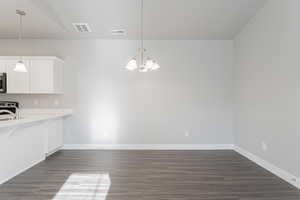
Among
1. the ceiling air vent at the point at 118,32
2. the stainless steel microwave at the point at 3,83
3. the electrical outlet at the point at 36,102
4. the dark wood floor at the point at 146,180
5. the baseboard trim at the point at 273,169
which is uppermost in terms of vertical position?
the ceiling air vent at the point at 118,32

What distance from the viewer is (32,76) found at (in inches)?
202

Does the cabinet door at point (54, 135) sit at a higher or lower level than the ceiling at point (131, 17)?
lower

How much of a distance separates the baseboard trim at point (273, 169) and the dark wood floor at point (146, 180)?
0.10 m

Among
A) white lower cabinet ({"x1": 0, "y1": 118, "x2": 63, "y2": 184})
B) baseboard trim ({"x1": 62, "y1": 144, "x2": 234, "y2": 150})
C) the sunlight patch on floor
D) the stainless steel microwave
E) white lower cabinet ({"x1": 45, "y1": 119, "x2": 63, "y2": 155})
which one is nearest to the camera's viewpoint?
the sunlight patch on floor

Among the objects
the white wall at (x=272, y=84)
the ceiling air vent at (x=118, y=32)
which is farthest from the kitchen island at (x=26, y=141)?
the white wall at (x=272, y=84)

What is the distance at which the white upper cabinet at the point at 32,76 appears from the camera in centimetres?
511

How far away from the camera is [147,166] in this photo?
4.11 m

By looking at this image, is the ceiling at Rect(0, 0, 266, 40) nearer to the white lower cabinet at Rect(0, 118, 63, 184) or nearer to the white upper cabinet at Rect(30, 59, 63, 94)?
the white upper cabinet at Rect(30, 59, 63, 94)

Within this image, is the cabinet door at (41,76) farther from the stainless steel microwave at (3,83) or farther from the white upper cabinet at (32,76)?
the stainless steel microwave at (3,83)

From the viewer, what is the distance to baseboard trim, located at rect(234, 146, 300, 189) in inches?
126

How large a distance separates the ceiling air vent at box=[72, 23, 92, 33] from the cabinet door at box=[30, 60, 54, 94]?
3.06 ft

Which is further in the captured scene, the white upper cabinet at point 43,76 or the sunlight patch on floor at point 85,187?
the white upper cabinet at point 43,76

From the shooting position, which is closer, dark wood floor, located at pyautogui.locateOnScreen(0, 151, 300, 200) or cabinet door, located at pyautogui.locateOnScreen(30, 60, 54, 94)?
dark wood floor, located at pyautogui.locateOnScreen(0, 151, 300, 200)

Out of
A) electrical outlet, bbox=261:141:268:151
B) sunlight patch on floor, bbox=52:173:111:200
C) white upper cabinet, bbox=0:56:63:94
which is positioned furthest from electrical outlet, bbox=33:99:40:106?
electrical outlet, bbox=261:141:268:151
